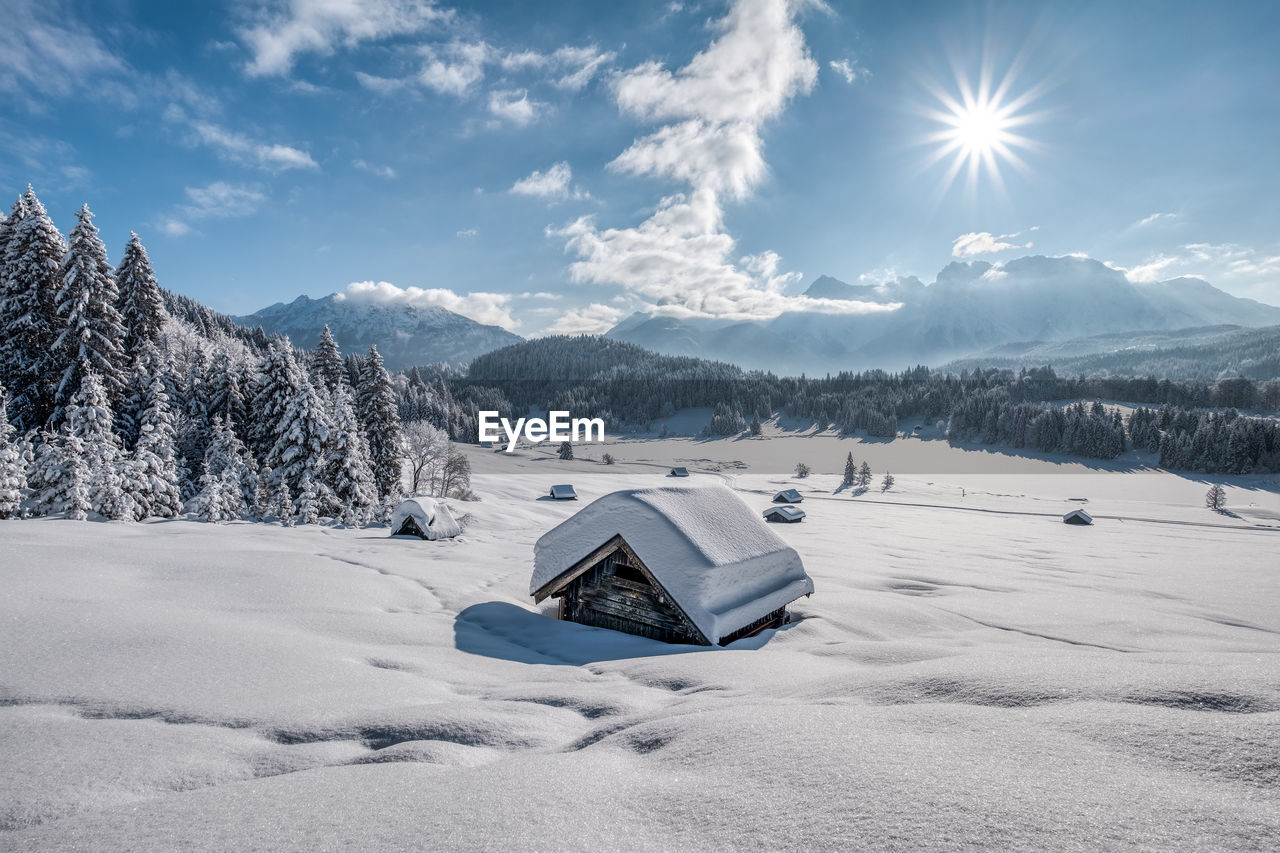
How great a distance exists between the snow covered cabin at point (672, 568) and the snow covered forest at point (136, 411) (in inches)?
802

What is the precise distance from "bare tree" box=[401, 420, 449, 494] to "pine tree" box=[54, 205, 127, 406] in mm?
19748

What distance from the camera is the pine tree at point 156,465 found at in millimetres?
22219

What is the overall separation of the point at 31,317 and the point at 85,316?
257 cm

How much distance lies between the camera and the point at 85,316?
89.3ft

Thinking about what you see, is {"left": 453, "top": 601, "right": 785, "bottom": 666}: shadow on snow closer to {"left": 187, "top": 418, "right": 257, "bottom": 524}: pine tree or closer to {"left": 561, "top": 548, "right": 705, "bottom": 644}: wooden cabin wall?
{"left": 561, "top": 548, "right": 705, "bottom": 644}: wooden cabin wall

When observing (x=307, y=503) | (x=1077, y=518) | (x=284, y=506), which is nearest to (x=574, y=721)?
(x=307, y=503)

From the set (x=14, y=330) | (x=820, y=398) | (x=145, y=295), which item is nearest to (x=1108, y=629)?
(x=14, y=330)

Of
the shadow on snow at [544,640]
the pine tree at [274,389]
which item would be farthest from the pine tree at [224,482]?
the shadow on snow at [544,640]

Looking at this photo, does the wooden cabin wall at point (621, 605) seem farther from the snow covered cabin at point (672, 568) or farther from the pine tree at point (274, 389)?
the pine tree at point (274, 389)

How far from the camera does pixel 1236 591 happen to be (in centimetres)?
1538

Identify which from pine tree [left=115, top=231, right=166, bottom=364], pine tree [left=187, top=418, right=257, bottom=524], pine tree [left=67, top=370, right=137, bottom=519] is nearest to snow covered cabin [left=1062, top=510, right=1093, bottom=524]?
pine tree [left=187, top=418, right=257, bottom=524]

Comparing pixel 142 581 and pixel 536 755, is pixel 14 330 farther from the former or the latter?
pixel 536 755

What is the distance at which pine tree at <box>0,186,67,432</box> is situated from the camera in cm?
2698

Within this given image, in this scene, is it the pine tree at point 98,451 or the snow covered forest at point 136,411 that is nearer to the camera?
the pine tree at point 98,451
